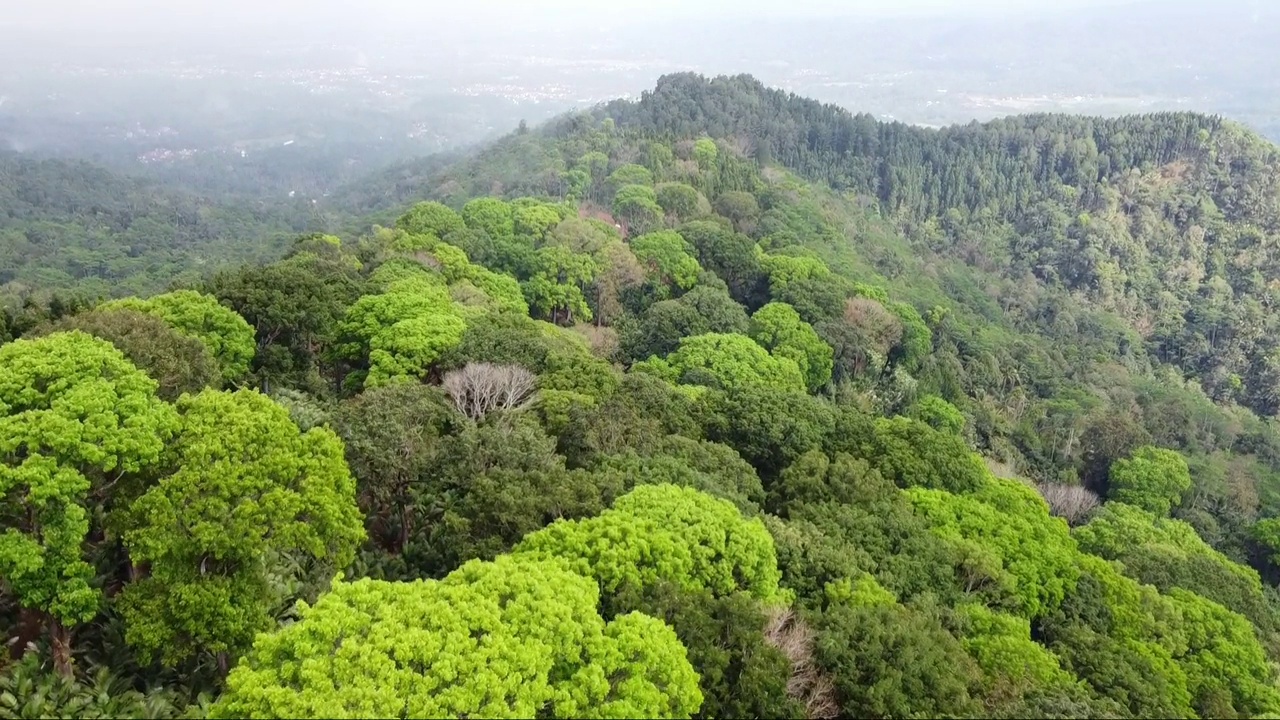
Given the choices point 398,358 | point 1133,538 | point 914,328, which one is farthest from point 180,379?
point 914,328

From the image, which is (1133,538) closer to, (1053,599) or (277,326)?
(1053,599)

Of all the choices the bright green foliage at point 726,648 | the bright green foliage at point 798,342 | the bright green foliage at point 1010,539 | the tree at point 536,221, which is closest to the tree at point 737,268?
the tree at point 536,221

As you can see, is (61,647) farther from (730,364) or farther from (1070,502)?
(1070,502)

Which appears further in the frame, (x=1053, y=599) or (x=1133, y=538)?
(x=1133, y=538)

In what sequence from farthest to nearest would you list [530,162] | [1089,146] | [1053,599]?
[1089,146]
[530,162]
[1053,599]

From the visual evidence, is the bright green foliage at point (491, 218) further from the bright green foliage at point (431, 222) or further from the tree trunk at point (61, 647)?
the tree trunk at point (61, 647)

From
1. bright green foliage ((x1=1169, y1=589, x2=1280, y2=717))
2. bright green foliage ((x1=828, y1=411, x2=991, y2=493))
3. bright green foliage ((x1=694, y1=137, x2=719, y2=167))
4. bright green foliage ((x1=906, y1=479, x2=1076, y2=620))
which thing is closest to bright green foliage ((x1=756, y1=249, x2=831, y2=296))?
bright green foliage ((x1=828, y1=411, x2=991, y2=493))

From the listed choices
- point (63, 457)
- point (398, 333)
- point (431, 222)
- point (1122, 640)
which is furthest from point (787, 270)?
point (63, 457)
